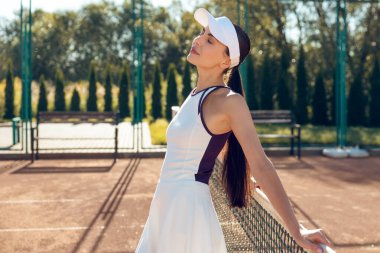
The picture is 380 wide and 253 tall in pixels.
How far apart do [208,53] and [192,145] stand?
37 centimetres

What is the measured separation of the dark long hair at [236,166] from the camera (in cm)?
203

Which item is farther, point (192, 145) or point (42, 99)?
point (42, 99)

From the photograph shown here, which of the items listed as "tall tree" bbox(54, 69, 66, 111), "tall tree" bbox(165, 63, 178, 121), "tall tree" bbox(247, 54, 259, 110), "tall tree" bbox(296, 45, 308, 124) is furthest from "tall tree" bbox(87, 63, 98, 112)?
"tall tree" bbox(296, 45, 308, 124)

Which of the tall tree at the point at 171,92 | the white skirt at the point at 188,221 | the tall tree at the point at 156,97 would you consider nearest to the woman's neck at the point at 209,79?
the white skirt at the point at 188,221

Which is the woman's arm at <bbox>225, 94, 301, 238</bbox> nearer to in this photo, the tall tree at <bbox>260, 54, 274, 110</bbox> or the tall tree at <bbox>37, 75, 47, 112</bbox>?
the tall tree at <bbox>260, 54, 274, 110</bbox>

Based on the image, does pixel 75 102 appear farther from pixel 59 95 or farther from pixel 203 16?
pixel 203 16

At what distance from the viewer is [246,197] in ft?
6.89

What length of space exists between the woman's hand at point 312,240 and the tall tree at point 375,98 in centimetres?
2024

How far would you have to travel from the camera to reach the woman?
5.90ft

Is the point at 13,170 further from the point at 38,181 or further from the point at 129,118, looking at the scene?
the point at 129,118

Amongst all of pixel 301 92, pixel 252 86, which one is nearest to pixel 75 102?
pixel 252 86

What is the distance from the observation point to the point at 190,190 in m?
1.90

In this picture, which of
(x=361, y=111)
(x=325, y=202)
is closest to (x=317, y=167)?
(x=325, y=202)

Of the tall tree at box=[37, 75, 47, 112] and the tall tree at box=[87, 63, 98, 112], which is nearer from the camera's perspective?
the tall tree at box=[37, 75, 47, 112]
